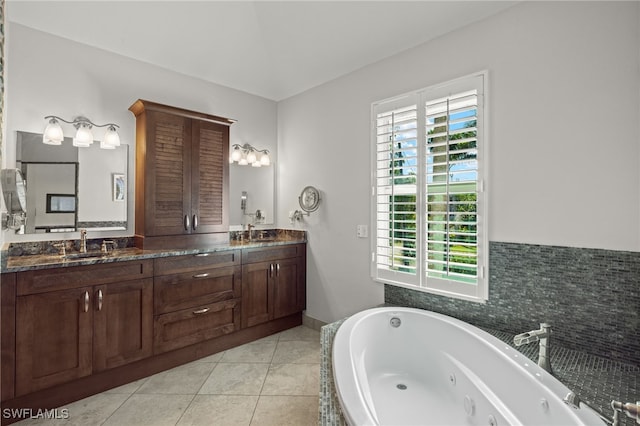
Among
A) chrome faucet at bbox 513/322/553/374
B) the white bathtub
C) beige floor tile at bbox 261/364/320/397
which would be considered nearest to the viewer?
the white bathtub

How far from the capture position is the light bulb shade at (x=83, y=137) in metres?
2.55

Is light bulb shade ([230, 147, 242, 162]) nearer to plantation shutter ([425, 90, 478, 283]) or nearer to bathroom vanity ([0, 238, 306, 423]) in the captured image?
bathroom vanity ([0, 238, 306, 423])

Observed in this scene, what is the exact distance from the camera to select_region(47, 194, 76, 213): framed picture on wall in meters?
2.50

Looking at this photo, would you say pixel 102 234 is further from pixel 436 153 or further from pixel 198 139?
pixel 436 153


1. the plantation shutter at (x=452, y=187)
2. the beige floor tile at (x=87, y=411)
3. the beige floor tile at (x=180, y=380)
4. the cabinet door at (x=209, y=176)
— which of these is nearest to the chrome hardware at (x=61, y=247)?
the cabinet door at (x=209, y=176)

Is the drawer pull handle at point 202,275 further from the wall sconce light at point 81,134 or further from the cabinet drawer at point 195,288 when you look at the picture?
the wall sconce light at point 81,134

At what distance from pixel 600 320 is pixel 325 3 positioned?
2909mm

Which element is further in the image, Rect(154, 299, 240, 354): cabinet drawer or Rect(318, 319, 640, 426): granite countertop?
Rect(154, 299, 240, 354): cabinet drawer

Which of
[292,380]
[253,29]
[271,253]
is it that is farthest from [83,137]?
[292,380]

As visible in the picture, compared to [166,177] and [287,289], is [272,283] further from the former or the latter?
[166,177]

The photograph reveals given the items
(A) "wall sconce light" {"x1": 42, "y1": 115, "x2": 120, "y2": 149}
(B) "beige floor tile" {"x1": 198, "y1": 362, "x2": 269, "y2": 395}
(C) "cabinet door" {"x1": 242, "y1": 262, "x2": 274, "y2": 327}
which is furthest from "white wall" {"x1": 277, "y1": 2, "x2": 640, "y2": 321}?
(A) "wall sconce light" {"x1": 42, "y1": 115, "x2": 120, "y2": 149}

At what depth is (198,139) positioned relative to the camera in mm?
3021

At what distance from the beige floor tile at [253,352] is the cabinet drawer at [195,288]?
1.70ft

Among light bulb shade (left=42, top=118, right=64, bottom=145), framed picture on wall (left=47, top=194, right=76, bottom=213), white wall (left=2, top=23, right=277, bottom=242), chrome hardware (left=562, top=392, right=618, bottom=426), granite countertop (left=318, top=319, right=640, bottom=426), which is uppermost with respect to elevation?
white wall (left=2, top=23, right=277, bottom=242)
